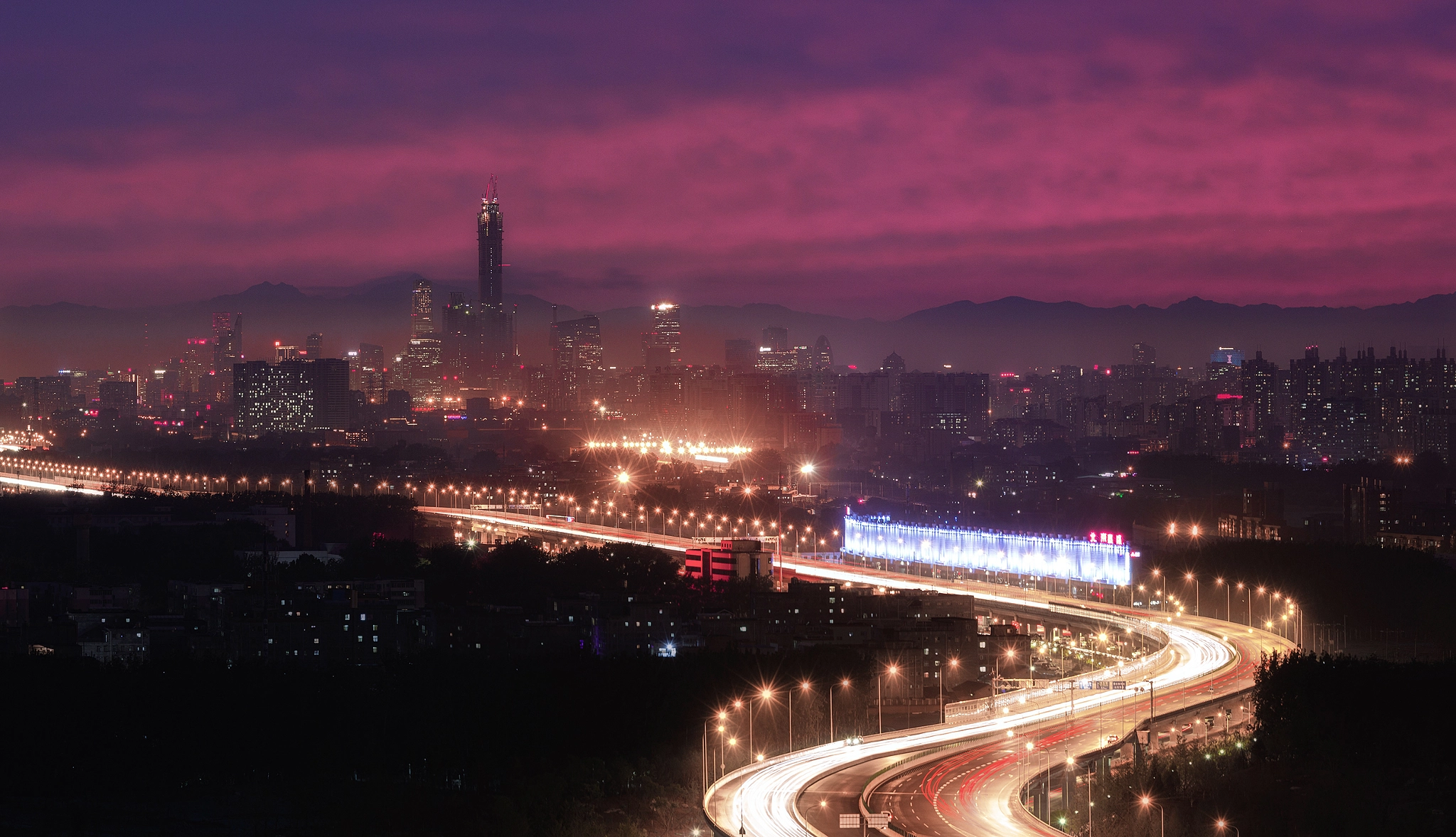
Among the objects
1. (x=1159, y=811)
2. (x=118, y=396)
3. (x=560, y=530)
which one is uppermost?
(x=118, y=396)

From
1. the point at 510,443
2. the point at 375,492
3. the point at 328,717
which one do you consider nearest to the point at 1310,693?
the point at 328,717

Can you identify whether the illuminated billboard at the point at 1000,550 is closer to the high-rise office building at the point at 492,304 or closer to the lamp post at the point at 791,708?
the lamp post at the point at 791,708

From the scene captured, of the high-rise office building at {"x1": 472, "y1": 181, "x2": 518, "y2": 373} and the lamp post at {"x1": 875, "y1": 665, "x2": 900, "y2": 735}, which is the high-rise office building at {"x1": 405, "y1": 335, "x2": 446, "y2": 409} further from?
the lamp post at {"x1": 875, "y1": 665, "x2": 900, "y2": 735}

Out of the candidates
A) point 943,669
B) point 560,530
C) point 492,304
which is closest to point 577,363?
point 492,304

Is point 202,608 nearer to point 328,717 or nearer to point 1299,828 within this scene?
point 328,717

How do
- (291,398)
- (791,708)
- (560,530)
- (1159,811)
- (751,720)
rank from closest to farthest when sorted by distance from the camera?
(1159,811) < (751,720) < (791,708) < (560,530) < (291,398)

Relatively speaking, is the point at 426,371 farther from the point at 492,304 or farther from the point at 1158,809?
the point at 1158,809

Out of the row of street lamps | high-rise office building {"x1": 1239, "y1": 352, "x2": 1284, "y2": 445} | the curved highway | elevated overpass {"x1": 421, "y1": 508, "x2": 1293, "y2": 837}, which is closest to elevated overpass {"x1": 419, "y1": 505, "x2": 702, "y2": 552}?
the row of street lamps

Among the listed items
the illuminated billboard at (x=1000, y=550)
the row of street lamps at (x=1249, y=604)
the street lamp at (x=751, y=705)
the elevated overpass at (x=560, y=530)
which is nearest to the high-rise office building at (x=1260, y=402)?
the elevated overpass at (x=560, y=530)
